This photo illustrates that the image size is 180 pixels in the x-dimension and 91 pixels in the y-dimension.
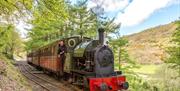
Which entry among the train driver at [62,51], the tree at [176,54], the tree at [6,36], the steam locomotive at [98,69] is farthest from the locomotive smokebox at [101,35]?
the tree at [176,54]

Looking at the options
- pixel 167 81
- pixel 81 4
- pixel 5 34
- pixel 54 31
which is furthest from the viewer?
pixel 54 31

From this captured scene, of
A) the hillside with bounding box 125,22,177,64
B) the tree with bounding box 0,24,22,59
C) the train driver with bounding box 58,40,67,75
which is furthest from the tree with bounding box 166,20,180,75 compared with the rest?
the train driver with bounding box 58,40,67,75

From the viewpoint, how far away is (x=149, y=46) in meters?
80.8

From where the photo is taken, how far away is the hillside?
207ft

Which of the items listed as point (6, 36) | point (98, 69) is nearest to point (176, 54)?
point (6, 36)

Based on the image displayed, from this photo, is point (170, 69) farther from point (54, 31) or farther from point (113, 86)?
point (113, 86)

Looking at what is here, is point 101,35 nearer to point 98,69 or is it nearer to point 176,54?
→ point 98,69

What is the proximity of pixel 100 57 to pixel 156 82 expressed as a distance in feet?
56.6

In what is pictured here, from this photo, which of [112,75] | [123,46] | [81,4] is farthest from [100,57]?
[81,4]

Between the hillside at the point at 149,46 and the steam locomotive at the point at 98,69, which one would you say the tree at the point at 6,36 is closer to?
the steam locomotive at the point at 98,69

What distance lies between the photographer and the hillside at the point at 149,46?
207ft

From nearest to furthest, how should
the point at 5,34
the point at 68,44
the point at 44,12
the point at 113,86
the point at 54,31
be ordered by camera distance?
the point at 44,12 → the point at 113,86 → the point at 68,44 → the point at 5,34 → the point at 54,31

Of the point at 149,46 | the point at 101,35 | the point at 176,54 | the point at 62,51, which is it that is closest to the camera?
the point at 101,35

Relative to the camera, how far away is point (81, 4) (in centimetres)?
2967
